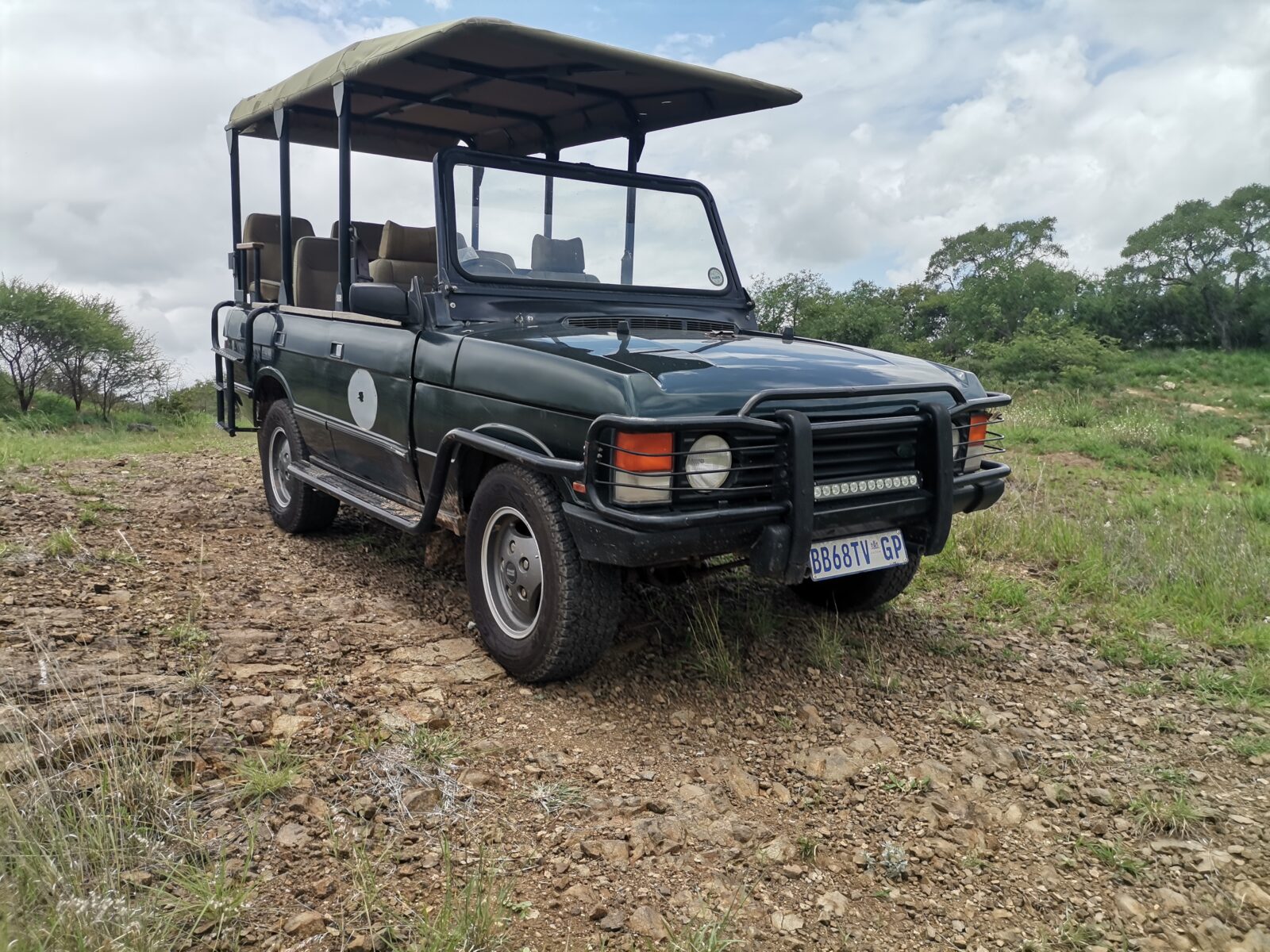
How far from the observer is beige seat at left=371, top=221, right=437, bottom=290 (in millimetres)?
4668

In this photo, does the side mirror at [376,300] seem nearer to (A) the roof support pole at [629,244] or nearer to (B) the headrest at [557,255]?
(B) the headrest at [557,255]

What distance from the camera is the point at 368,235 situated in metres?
6.00

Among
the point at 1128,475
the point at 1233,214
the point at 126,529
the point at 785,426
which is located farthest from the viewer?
the point at 1233,214

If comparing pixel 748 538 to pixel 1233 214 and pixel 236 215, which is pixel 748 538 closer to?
pixel 236 215

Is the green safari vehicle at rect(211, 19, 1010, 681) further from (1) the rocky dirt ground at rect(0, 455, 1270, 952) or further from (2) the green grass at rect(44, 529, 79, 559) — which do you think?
(2) the green grass at rect(44, 529, 79, 559)

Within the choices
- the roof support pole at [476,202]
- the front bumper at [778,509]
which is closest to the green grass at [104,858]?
the front bumper at [778,509]

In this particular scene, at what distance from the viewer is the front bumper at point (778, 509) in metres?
2.96

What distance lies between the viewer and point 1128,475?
883cm

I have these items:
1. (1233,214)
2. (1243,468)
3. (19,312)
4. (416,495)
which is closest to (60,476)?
(416,495)

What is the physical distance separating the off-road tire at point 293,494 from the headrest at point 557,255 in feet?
6.05

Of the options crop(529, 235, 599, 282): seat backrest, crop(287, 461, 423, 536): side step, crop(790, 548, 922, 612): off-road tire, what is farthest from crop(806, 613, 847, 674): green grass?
crop(529, 235, 599, 282): seat backrest

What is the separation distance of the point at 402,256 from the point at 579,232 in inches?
37.6

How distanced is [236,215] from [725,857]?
573cm

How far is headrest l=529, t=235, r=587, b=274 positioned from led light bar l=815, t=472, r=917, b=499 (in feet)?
6.41
